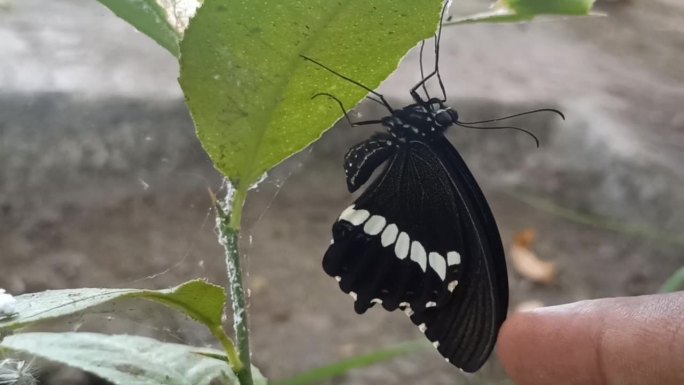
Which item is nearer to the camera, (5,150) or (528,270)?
(5,150)

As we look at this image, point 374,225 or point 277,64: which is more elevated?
point 277,64

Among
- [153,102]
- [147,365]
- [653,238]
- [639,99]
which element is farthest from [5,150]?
[639,99]

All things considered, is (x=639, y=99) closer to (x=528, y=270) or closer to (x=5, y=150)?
(x=528, y=270)

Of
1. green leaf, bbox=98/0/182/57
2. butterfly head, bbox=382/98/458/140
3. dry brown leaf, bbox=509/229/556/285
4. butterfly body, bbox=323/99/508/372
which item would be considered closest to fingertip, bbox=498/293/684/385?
butterfly body, bbox=323/99/508/372

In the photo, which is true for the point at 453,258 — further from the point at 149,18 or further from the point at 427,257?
the point at 149,18

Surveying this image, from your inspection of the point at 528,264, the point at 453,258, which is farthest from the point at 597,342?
the point at 528,264

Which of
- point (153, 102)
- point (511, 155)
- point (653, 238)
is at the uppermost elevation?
point (153, 102)

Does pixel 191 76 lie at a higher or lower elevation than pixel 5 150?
higher
